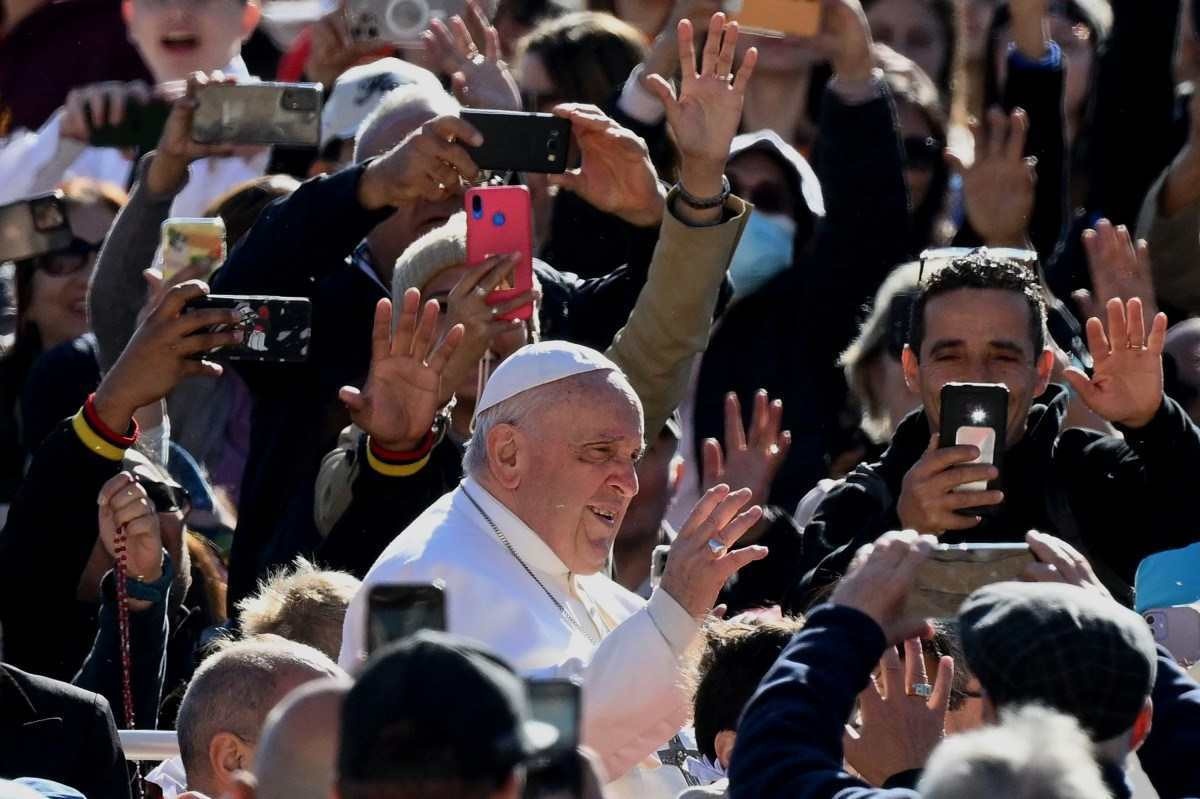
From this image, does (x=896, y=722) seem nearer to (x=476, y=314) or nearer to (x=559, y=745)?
(x=559, y=745)

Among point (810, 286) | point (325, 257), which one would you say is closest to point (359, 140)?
point (325, 257)

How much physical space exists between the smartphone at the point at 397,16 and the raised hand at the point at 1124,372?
3.09 meters

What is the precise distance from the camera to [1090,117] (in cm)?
830

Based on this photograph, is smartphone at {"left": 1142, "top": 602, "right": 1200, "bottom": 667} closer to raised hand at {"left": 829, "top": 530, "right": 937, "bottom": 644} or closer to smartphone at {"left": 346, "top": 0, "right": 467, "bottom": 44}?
raised hand at {"left": 829, "top": 530, "right": 937, "bottom": 644}

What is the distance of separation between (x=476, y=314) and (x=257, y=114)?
1540 millimetres

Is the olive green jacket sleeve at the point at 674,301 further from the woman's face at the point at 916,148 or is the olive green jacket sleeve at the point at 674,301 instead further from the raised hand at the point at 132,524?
the woman's face at the point at 916,148

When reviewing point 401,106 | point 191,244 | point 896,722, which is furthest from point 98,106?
point 896,722

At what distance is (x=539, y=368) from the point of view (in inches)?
211

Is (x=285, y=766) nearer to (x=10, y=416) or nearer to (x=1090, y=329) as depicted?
(x=1090, y=329)

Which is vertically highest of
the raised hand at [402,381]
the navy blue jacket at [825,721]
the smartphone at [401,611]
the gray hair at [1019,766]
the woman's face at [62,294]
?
the gray hair at [1019,766]

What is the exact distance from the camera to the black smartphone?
17.8 feet

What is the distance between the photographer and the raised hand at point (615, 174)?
6.61 metres

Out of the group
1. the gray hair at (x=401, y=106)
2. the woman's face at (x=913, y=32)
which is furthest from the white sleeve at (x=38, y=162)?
the woman's face at (x=913, y=32)

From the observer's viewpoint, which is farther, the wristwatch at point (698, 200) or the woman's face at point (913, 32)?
the woman's face at point (913, 32)
